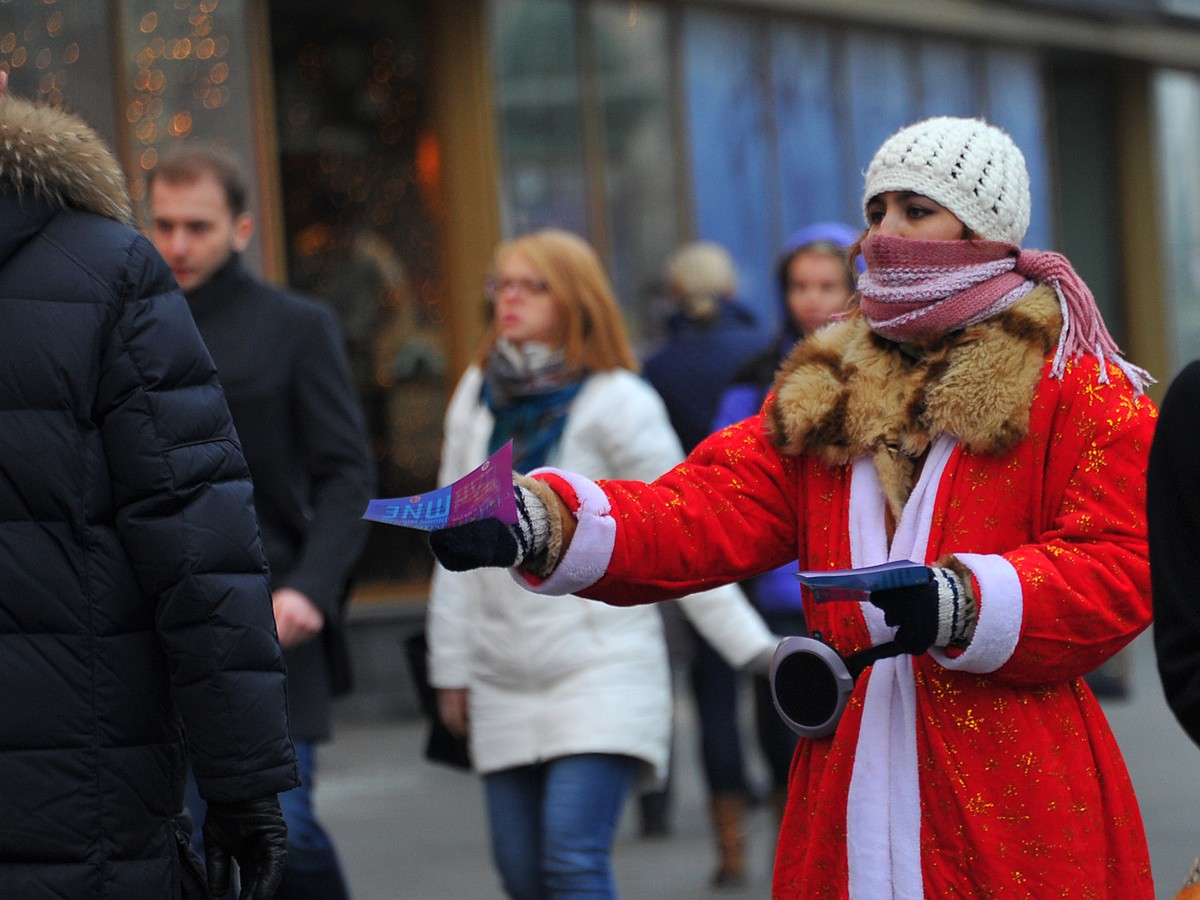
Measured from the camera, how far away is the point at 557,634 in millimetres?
4770

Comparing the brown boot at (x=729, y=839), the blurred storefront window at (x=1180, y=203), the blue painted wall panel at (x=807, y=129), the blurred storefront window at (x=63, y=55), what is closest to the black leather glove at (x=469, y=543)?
the brown boot at (x=729, y=839)

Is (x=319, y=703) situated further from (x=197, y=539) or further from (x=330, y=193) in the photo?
(x=330, y=193)

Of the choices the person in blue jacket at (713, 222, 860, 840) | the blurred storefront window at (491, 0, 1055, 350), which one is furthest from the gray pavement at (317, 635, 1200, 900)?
the blurred storefront window at (491, 0, 1055, 350)

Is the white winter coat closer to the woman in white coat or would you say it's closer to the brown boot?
the woman in white coat

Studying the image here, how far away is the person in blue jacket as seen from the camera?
5902 millimetres

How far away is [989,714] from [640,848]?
14.5 ft

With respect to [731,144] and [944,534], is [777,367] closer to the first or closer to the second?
[944,534]

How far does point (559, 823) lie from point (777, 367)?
6.27 feet

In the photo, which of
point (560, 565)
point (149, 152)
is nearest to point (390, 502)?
point (560, 565)

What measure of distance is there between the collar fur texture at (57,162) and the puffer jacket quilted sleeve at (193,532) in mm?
109

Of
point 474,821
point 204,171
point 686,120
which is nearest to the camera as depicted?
point 204,171

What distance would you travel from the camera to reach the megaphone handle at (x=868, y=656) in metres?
2.99

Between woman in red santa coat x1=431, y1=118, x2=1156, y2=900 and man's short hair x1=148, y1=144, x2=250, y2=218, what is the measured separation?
2024 mm

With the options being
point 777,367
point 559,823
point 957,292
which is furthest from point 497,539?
point 777,367
